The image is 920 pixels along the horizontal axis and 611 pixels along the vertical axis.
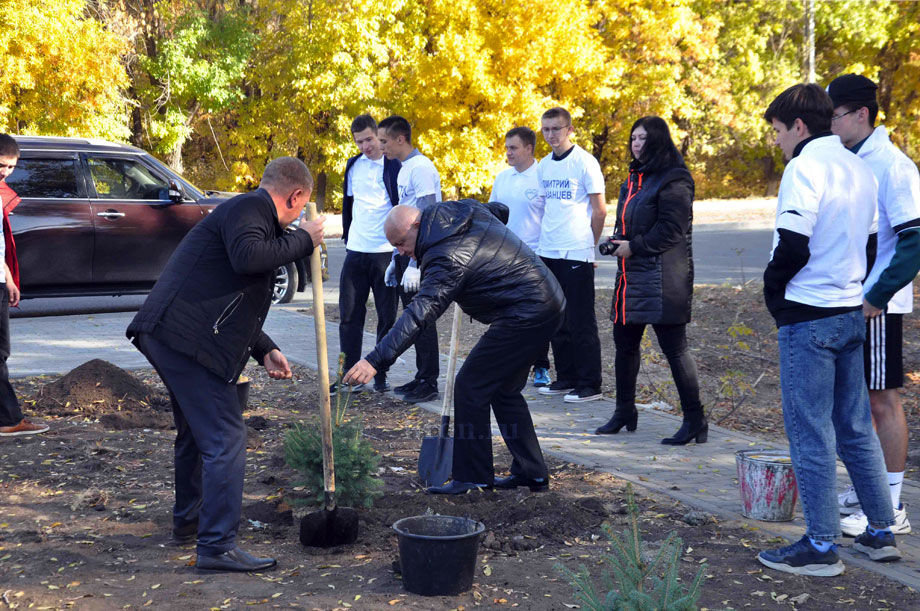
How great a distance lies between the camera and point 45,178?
37.5 ft

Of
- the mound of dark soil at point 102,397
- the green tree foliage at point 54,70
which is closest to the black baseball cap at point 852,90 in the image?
the mound of dark soil at point 102,397

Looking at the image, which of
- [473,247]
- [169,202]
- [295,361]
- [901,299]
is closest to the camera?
[901,299]

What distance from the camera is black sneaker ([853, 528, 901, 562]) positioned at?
4430 millimetres

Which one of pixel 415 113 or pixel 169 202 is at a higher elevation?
pixel 415 113

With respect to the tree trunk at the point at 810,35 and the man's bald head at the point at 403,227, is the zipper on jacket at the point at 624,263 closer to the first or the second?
the man's bald head at the point at 403,227

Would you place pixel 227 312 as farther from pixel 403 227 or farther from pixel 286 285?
pixel 286 285

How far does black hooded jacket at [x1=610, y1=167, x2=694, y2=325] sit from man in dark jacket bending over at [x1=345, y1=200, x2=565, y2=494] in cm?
111

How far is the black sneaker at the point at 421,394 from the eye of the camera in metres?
7.94

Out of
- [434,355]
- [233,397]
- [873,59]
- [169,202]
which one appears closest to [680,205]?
[434,355]

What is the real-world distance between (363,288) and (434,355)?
31.4 inches

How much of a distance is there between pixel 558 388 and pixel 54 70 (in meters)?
14.0

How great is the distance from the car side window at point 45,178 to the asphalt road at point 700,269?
55.2 inches

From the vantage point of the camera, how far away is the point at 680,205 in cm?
637

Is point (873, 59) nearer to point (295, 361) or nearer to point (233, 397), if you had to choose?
point (295, 361)
